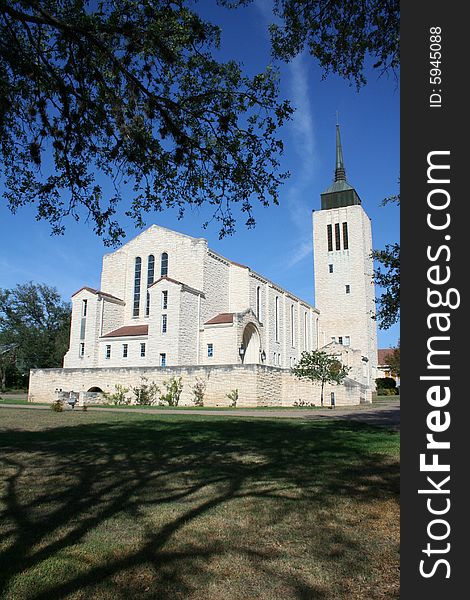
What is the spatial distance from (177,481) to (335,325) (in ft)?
187

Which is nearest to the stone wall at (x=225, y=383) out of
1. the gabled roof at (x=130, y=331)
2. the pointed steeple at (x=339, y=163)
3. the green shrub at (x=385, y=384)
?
the gabled roof at (x=130, y=331)

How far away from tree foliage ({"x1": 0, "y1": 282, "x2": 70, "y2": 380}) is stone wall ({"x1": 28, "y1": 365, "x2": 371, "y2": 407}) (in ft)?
72.6

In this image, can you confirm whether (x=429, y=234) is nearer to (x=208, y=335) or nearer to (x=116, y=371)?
(x=116, y=371)

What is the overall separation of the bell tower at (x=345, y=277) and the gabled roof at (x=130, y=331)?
28294 millimetres

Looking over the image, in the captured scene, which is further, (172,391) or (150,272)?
(150,272)

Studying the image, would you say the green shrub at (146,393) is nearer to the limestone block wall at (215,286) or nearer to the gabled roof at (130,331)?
the gabled roof at (130,331)

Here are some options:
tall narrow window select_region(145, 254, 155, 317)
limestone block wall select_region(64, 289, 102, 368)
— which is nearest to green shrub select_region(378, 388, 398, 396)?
tall narrow window select_region(145, 254, 155, 317)

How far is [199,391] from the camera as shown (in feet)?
104

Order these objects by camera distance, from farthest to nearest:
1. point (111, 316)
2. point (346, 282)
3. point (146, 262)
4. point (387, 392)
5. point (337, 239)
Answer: point (337, 239)
point (346, 282)
point (387, 392)
point (146, 262)
point (111, 316)

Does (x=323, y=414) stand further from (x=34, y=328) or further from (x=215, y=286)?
(x=34, y=328)

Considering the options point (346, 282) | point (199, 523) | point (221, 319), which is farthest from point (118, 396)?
point (346, 282)

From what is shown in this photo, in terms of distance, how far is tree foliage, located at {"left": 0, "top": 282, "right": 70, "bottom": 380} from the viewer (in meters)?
57.3

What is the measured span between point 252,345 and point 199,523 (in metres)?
39.8

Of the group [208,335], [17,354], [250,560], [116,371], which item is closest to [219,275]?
[208,335]
